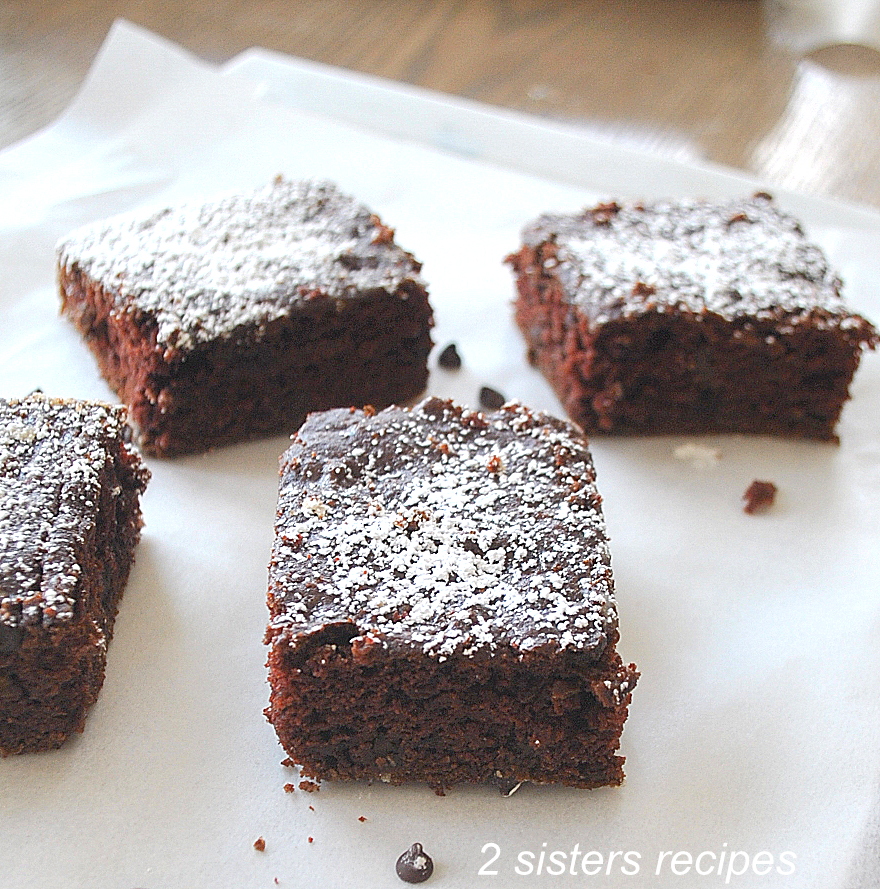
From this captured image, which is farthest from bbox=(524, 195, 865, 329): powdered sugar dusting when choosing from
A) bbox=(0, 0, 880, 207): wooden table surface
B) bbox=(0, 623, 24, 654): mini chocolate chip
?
bbox=(0, 623, 24, 654): mini chocolate chip

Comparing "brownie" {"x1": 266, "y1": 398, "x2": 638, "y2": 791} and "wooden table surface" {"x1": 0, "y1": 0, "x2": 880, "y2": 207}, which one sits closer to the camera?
"brownie" {"x1": 266, "y1": 398, "x2": 638, "y2": 791}

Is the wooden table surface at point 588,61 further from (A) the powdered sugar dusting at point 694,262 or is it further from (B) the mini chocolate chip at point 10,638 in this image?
(B) the mini chocolate chip at point 10,638

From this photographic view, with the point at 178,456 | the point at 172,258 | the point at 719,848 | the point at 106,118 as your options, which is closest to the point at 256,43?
the point at 106,118

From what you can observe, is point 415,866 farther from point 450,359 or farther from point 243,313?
point 450,359

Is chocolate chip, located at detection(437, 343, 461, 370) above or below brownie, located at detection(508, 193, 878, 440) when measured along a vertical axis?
below

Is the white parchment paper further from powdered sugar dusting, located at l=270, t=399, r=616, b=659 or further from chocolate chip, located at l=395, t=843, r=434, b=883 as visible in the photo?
powdered sugar dusting, located at l=270, t=399, r=616, b=659

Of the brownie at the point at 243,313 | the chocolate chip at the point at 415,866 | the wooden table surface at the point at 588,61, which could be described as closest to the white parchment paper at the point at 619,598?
the chocolate chip at the point at 415,866
